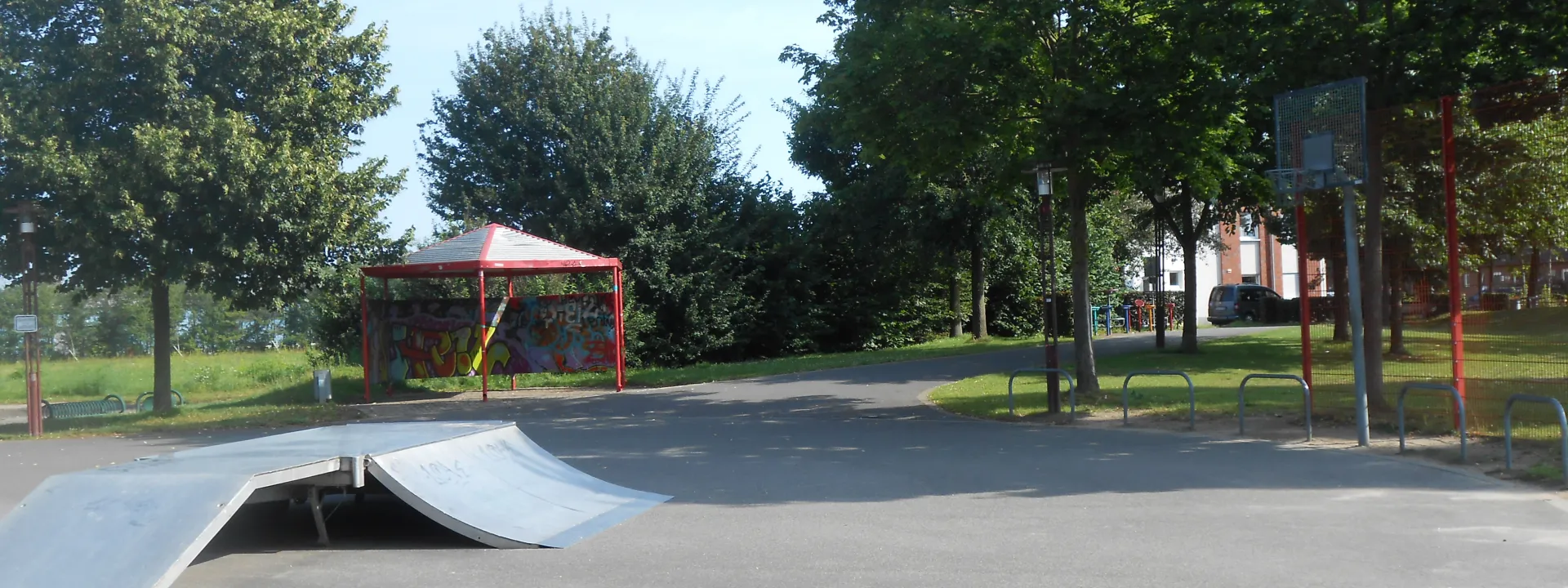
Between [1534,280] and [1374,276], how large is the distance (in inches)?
76.0

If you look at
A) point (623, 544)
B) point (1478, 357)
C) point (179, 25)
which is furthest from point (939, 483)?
point (179, 25)

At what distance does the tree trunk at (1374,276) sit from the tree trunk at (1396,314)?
0.10m

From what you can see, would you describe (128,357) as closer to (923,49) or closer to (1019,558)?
(923,49)

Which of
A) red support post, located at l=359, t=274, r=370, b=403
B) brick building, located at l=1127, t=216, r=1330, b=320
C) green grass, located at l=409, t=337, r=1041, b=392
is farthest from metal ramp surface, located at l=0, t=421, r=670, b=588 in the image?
brick building, located at l=1127, t=216, r=1330, b=320

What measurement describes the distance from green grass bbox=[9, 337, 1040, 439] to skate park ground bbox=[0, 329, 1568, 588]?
14.3 ft

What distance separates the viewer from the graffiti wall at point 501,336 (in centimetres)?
2350

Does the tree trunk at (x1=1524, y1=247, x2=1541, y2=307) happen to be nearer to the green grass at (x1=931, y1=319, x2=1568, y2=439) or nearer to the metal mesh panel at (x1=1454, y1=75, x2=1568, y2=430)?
the metal mesh panel at (x1=1454, y1=75, x2=1568, y2=430)

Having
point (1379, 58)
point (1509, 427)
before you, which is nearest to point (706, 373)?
point (1379, 58)

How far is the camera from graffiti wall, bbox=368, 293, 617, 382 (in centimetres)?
2350

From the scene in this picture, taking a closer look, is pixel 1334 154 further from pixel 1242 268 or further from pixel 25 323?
pixel 1242 268

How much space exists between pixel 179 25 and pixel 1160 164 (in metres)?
15.9

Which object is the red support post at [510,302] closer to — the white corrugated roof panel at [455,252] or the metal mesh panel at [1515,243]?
the white corrugated roof panel at [455,252]

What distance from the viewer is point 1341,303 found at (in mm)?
14117

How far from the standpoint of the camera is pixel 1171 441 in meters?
12.6
